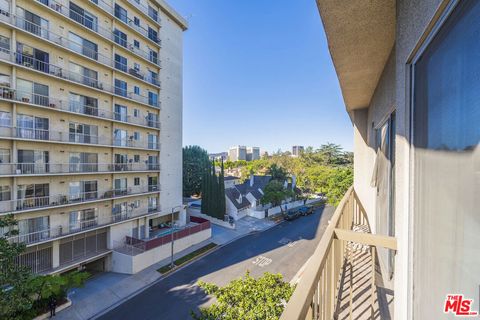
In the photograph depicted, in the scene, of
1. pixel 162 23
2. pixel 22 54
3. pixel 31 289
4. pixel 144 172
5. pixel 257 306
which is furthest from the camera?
pixel 162 23

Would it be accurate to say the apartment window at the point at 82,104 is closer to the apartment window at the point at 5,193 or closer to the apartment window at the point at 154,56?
the apartment window at the point at 5,193

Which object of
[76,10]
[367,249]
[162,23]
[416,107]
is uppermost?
[162,23]

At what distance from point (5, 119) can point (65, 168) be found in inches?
111

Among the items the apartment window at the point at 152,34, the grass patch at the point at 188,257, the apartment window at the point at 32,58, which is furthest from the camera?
the apartment window at the point at 152,34

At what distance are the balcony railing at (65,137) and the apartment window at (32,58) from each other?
268 centimetres

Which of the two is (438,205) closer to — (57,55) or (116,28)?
(57,55)

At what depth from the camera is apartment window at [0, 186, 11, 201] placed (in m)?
8.73

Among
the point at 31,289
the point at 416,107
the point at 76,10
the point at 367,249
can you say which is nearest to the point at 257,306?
the point at 367,249

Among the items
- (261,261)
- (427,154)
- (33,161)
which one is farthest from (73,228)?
(427,154)

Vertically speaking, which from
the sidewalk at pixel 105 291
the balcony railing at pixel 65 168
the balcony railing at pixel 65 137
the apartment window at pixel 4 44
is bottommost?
the sidewalk at pixel 105 291

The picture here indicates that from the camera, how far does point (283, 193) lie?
67.5ft

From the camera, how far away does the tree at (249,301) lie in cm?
450

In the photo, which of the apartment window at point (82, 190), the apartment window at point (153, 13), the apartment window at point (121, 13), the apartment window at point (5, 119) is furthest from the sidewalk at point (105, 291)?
the apartment window at point (153, 13)

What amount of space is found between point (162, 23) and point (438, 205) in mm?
18097
